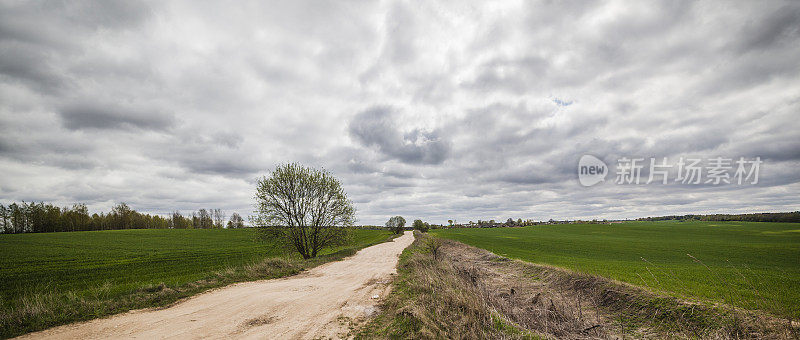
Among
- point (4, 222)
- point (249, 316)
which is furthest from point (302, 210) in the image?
point (4, 222)

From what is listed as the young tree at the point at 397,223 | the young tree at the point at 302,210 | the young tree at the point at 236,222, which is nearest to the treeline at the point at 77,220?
the young tree at the point at 236,222

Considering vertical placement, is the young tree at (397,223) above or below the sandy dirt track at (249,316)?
below

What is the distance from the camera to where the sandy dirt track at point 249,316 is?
757cm

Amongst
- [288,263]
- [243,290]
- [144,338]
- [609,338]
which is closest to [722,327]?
[609,338]

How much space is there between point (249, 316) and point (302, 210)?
1844 cm

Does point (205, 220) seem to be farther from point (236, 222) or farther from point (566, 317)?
point (566, 317)

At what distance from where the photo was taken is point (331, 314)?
9.33 metres

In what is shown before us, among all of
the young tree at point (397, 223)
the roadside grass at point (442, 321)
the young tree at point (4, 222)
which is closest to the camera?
the roadside grass at point (442, 321)

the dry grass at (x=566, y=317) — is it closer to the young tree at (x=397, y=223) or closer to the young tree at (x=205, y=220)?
the young tree at (x=397, y=223)

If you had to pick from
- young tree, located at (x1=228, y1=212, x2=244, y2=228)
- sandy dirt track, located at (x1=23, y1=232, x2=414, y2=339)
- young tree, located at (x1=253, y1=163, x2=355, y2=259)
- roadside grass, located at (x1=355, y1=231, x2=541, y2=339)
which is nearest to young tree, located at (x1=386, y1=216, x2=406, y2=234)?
young tree, located at (x1=228, y1=212, x2=244, y2=228)

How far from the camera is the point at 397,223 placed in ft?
409

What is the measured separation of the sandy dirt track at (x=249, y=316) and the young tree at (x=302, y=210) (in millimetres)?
12851

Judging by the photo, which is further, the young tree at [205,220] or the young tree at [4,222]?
the young tree at [205,220]

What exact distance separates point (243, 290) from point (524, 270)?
17.1m
